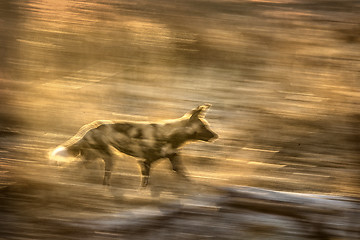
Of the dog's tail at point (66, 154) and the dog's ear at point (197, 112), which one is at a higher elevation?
the dog's ear at point (197, 112)

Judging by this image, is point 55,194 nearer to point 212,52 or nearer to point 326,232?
point 326,232

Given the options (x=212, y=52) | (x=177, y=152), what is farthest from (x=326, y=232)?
(x=212, y=52)

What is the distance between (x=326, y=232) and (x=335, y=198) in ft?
0.93

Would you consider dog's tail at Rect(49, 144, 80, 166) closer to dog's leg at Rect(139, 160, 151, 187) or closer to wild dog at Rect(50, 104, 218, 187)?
wild dog at Rect(50, 104, 218, 187)

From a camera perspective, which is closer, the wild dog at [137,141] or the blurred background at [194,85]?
the wild dog at [137,141]

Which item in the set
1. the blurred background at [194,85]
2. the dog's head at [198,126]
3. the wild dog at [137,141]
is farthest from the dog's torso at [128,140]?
the blurred background at [194,85]

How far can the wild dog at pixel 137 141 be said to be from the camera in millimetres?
3201

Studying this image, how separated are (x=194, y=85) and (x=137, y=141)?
1.96 m

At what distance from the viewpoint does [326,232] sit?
9.11 feet

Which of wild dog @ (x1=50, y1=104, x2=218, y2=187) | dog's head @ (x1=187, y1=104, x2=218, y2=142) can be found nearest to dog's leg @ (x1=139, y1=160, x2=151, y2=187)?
wild dog @ (x1=50, y1=104, x2=218, y2=187)

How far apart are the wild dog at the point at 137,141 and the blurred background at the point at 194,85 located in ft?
0.67

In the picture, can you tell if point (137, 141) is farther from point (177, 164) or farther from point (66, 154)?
point (66, 154)

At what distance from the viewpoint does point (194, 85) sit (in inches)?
199

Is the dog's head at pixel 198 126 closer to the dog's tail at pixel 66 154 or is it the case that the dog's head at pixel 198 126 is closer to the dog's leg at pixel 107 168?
the dog's leg at pixel 107 168
